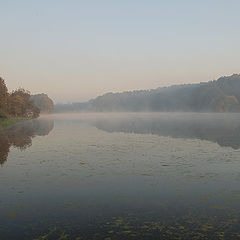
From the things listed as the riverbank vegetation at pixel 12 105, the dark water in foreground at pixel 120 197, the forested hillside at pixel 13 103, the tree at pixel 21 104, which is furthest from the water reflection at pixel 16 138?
the tree at pixel 21 104

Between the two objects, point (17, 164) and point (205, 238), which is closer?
point (205, 238)

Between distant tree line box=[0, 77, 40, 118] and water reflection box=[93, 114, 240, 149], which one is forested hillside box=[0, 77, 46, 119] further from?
water reflection box=[93, 114, 240, 149]

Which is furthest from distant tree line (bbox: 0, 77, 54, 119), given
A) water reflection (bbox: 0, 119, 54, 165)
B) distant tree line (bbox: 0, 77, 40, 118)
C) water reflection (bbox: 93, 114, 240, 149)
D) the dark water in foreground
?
the dark water in foreground

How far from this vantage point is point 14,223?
14906 mm

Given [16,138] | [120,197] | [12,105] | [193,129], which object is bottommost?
[120,197]

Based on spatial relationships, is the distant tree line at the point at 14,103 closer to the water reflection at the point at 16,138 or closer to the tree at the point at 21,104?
the tree at the point at 21,104

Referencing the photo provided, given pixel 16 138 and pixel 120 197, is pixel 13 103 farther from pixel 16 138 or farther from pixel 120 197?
pixel 120 197

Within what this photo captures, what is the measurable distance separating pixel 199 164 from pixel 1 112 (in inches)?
2823

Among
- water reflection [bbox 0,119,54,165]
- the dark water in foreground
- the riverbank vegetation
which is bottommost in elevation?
the dark water in foreground

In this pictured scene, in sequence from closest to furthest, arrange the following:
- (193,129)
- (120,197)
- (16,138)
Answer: (120,197)
(16,138)
(193,129)

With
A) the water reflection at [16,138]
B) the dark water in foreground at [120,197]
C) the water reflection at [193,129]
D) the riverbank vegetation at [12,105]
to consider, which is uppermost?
the riverbank vegetation at [12,105]

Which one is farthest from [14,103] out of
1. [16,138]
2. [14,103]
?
[16,138]

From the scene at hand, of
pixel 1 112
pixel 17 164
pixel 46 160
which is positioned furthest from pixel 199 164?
pixel 1 112

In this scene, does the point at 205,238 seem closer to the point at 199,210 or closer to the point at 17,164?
the point at 199,210
